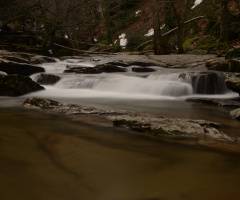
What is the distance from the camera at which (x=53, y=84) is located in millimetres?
9469

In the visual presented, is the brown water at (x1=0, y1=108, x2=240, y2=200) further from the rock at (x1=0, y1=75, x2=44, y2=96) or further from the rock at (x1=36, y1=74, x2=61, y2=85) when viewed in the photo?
the rock at (x1=36, y1=74, x2=61, y2=85)

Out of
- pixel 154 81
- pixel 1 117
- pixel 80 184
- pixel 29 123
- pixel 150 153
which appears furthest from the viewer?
pixel 154 81

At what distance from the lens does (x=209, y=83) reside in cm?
768

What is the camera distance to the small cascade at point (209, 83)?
7574 mm

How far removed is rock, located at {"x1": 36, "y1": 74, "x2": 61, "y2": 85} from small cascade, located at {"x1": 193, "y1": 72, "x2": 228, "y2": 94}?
5.39 metres

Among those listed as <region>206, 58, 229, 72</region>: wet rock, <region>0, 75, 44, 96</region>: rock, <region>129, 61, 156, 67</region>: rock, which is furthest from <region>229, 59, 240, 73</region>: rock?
<region>0, 75, 44, 96</region>: rock

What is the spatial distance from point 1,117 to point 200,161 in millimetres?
2967

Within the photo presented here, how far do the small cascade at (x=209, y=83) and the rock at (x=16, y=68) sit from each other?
6597 mm

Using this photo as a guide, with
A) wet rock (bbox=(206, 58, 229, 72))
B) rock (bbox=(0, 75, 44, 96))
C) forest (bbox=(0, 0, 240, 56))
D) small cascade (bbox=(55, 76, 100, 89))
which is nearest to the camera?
rock (bbox=(0, 75, 44, 96))

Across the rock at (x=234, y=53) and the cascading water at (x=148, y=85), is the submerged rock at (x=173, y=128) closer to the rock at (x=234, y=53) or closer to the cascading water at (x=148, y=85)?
the cascading water at (x=148, y=85)

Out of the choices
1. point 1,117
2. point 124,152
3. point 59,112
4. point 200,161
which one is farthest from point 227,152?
point 1,117

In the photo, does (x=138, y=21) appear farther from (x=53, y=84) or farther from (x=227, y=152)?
(x=227, y=152)

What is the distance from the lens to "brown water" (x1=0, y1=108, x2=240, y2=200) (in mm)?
1459

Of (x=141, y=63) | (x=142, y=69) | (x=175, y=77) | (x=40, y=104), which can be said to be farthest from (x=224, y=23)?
(x=40, y=104)
